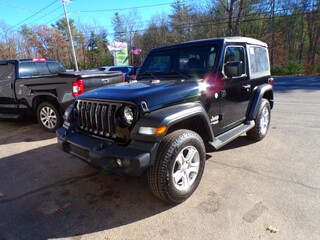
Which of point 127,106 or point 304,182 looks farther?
point 304,182

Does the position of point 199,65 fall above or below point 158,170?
above

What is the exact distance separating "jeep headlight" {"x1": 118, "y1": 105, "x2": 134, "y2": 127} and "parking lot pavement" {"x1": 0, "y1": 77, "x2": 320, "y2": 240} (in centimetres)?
103

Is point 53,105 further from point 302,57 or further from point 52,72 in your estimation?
point 302,57

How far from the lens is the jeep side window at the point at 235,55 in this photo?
3.56m

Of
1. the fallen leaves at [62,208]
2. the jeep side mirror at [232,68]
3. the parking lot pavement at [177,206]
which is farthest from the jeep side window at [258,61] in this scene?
the fallen leaves at [62,208]

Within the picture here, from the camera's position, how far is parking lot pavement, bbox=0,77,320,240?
2.35m

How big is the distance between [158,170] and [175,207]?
1.93 ft

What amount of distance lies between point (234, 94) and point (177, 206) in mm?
2045

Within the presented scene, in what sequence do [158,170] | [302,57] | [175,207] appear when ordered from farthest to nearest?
[302,57] → [175,207] → [158,170]

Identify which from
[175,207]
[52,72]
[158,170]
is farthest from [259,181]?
[52,72]

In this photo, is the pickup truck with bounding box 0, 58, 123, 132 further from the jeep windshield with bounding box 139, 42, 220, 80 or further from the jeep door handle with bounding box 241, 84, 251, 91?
the jeep door handle with bounding box 241, 84, 251, 91

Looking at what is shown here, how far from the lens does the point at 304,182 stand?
3.12 metres

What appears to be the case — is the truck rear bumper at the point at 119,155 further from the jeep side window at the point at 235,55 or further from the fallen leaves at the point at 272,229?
the jeep side window at the point at 235,55

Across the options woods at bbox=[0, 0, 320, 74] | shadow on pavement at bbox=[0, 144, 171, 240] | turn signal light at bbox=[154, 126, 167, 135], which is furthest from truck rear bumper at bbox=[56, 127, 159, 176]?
woods at bbox=[0, 0, 320, 74]
